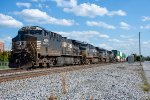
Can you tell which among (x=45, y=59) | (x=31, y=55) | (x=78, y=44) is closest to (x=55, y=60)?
(x=45, y=59)

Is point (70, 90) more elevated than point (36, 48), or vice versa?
point (36, 48)

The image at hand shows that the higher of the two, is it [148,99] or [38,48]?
[38,48]

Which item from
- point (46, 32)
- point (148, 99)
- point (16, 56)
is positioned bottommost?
point (148, 99)

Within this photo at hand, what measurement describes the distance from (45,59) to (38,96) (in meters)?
Answer: 17.6

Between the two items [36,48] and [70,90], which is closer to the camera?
[70,90]

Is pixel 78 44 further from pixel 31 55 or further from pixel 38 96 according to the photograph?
pixel 38 96

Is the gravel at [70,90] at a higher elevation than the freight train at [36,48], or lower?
lower

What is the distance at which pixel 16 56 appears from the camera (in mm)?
25531

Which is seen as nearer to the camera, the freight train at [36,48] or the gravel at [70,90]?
the gravel at [70,90]

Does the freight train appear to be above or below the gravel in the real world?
above

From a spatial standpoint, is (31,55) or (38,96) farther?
(31,55)

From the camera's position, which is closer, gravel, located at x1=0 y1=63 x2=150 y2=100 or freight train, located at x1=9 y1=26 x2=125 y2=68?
gravel, located at x1=0 y1=63 x2=150 y2=100

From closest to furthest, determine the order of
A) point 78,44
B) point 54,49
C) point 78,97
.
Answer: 1. point 78,97
2. point 54,49
3. point 78,44

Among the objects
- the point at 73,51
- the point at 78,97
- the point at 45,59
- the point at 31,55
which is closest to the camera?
the point at 78,97
